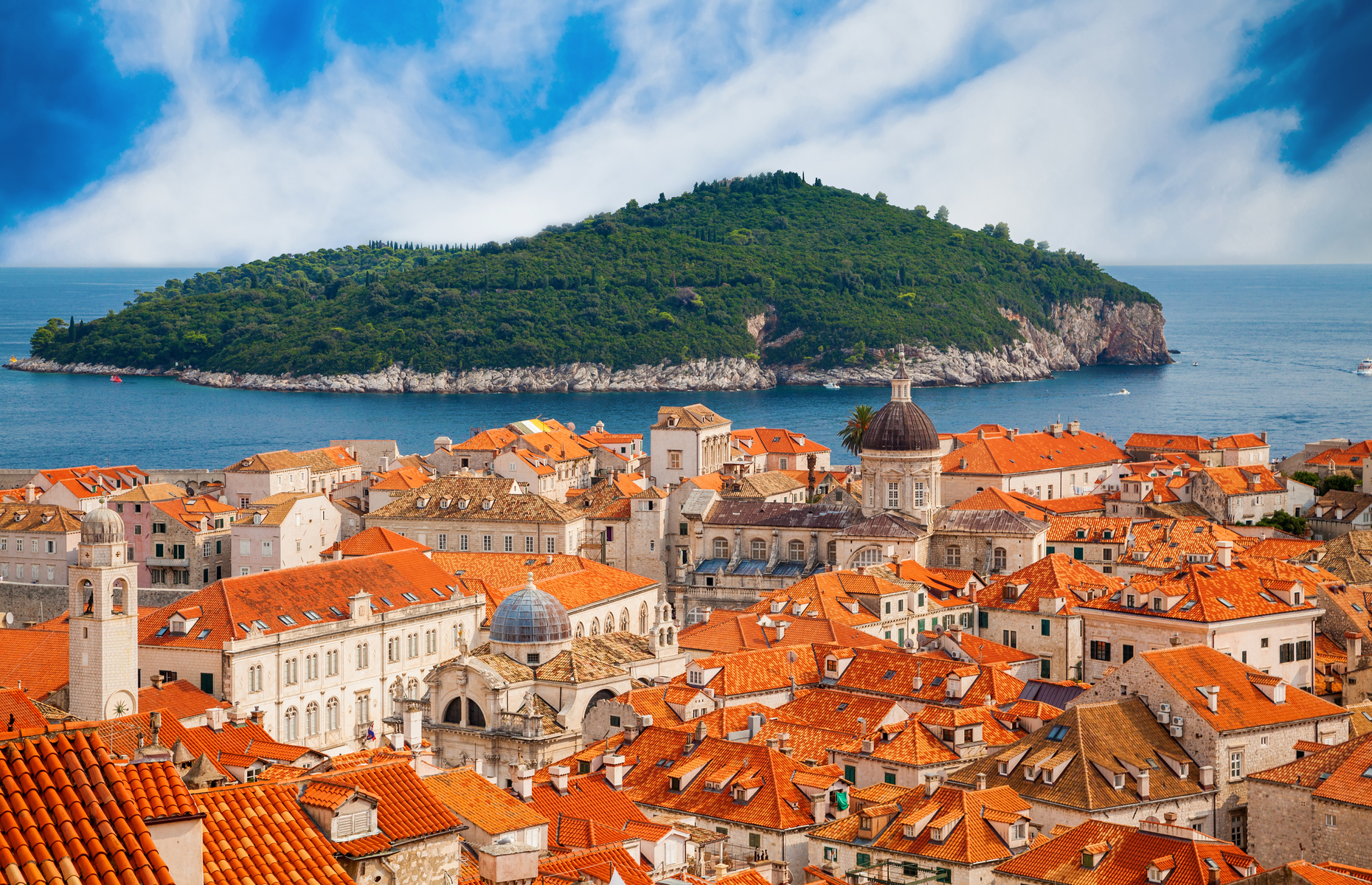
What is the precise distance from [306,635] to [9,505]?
135 feet

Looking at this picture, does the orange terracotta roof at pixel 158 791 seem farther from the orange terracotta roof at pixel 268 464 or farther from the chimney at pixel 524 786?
the orange terracotta roof at pixel 268 464

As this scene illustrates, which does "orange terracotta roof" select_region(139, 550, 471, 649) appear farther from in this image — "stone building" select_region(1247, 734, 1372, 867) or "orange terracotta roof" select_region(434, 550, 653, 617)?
"stone building" select_region(1247, 734, 1372, 867)

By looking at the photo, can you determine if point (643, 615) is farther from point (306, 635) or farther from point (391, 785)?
point (391, 785)

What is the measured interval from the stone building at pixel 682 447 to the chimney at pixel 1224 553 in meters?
45.8

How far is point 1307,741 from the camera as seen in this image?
5006 centimetres

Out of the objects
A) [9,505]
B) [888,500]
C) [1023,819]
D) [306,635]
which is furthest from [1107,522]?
[9,505]

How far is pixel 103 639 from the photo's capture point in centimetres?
5503

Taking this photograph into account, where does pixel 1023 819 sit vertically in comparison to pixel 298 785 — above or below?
below

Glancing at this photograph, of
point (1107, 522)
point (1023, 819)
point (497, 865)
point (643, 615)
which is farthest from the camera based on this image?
point (1107, 522)

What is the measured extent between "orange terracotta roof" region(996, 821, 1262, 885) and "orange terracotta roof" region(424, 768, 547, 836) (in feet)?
39.5

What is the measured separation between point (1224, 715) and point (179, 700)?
1336 inches

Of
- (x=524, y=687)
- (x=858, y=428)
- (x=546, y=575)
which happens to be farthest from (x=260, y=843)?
(x=858, y=428)

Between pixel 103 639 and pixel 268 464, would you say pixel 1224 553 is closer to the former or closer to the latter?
pixel 103 639

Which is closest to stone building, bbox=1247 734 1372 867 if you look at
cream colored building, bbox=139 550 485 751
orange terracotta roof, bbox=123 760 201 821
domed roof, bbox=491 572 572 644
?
domed roof, bbox=491 572 572 644
